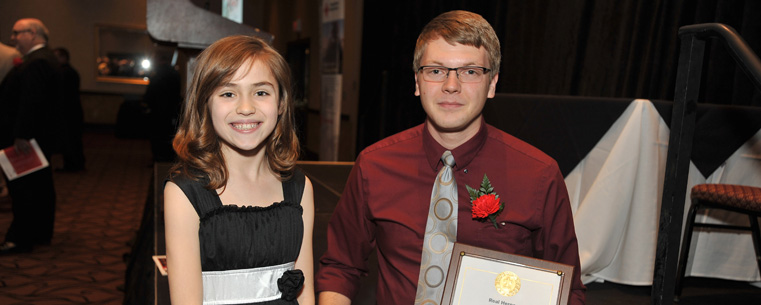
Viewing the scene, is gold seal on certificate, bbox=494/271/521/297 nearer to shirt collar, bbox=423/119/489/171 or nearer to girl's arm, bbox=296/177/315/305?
shirt collar, bbox=423/119/489/171

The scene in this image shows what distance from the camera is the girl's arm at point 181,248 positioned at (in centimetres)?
126

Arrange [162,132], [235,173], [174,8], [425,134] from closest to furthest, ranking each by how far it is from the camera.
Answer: [235,173], [425,134], [174,8], [162,132]

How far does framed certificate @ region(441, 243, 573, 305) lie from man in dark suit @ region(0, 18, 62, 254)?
138 inches

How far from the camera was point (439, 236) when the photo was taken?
1.45 m

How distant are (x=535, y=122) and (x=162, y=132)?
19.9 feet

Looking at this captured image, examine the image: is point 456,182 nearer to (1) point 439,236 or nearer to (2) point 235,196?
(1) point 439,236

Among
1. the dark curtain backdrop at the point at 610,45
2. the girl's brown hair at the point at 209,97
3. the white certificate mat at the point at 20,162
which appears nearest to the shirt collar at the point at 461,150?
the girl's brown hair at the point at 209,97

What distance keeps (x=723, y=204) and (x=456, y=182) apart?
1.14m

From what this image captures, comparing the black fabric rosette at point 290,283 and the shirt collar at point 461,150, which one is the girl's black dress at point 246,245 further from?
the shirt collar at point 461,150

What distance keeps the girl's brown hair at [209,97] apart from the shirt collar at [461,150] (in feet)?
1.28

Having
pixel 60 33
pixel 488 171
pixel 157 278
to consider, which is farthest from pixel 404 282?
pixel 60 33

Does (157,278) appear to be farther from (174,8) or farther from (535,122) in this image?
(535,122)

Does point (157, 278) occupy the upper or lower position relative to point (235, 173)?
lower

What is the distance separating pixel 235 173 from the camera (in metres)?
1.43
